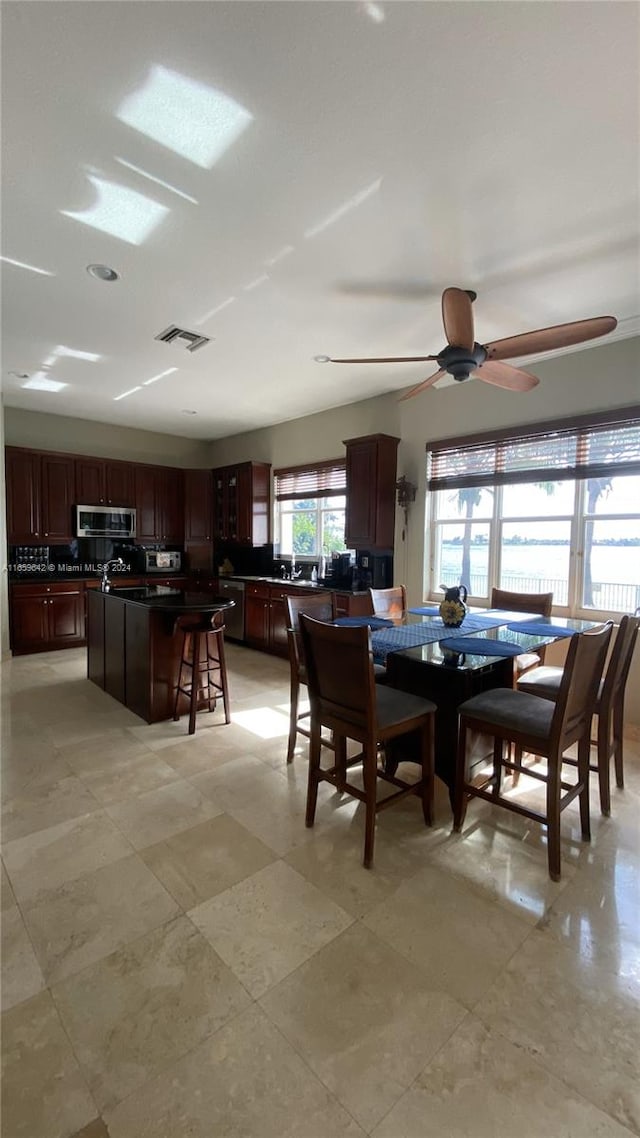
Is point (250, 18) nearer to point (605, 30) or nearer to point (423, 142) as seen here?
point (423, 142)

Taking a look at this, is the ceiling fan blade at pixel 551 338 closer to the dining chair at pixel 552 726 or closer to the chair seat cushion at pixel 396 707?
the dining chair at pixel 552 726

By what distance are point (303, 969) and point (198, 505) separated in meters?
→ 6.18

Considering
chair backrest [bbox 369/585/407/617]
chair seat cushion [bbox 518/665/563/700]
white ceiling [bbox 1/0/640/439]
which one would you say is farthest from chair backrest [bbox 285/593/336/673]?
white ceiling [bbox 1/0/640/439]

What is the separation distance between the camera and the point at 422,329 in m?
3.42

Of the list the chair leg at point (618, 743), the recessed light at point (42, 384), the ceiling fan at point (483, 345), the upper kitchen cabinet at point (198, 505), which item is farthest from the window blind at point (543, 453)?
the recessed light at point (42, 384)

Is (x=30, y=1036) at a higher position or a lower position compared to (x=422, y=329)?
lower

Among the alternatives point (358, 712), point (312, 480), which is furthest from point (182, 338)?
point (358, 712)

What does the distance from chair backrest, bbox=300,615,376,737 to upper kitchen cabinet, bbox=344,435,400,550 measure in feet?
8.88

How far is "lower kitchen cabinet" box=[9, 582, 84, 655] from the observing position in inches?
212

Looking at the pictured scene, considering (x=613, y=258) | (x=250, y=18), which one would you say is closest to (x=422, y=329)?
(x=613, y=258)

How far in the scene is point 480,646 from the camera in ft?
8.11

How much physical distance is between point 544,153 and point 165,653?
3.48m

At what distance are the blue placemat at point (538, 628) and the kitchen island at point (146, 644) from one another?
2.00 m

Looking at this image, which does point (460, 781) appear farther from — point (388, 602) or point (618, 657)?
point (388, 602)
